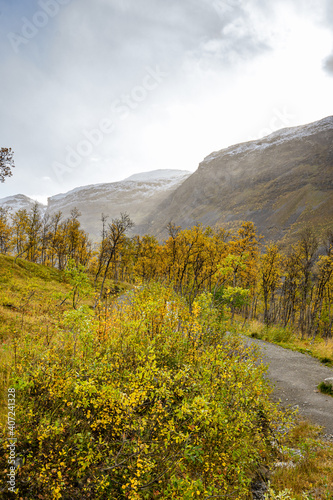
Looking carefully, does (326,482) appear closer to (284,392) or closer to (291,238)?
(284,392)

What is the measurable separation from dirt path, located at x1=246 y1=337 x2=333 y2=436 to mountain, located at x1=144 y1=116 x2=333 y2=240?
243 ft

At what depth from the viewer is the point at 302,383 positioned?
916 cm

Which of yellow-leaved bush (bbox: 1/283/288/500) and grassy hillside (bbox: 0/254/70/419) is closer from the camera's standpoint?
yellow-leaved bush (bbox: 1/283/288/500)

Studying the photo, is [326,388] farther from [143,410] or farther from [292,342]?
[292,342]

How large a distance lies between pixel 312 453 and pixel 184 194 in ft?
594

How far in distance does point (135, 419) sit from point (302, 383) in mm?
8827

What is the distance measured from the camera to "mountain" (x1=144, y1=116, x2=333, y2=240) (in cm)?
8950

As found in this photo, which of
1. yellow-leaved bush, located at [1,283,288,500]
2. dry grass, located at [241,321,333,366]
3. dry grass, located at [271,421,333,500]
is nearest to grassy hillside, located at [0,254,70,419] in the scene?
yellow-leaved bush, located at [1,283,288,500]

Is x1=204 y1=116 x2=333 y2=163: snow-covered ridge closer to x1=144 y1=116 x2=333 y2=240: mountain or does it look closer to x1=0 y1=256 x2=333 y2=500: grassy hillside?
x1=144 y1=116 x2=333 y2=240: mountain

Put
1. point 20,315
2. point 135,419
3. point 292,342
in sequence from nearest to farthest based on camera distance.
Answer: point 135,419 → point 20,315 → point 292,342

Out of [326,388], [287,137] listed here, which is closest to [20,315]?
[326,388]

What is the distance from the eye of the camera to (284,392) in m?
8.37

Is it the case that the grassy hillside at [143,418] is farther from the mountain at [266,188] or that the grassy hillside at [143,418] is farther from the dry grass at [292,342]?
the mountain at [266,188]

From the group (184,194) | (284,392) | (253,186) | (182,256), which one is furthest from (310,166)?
(284,392)
